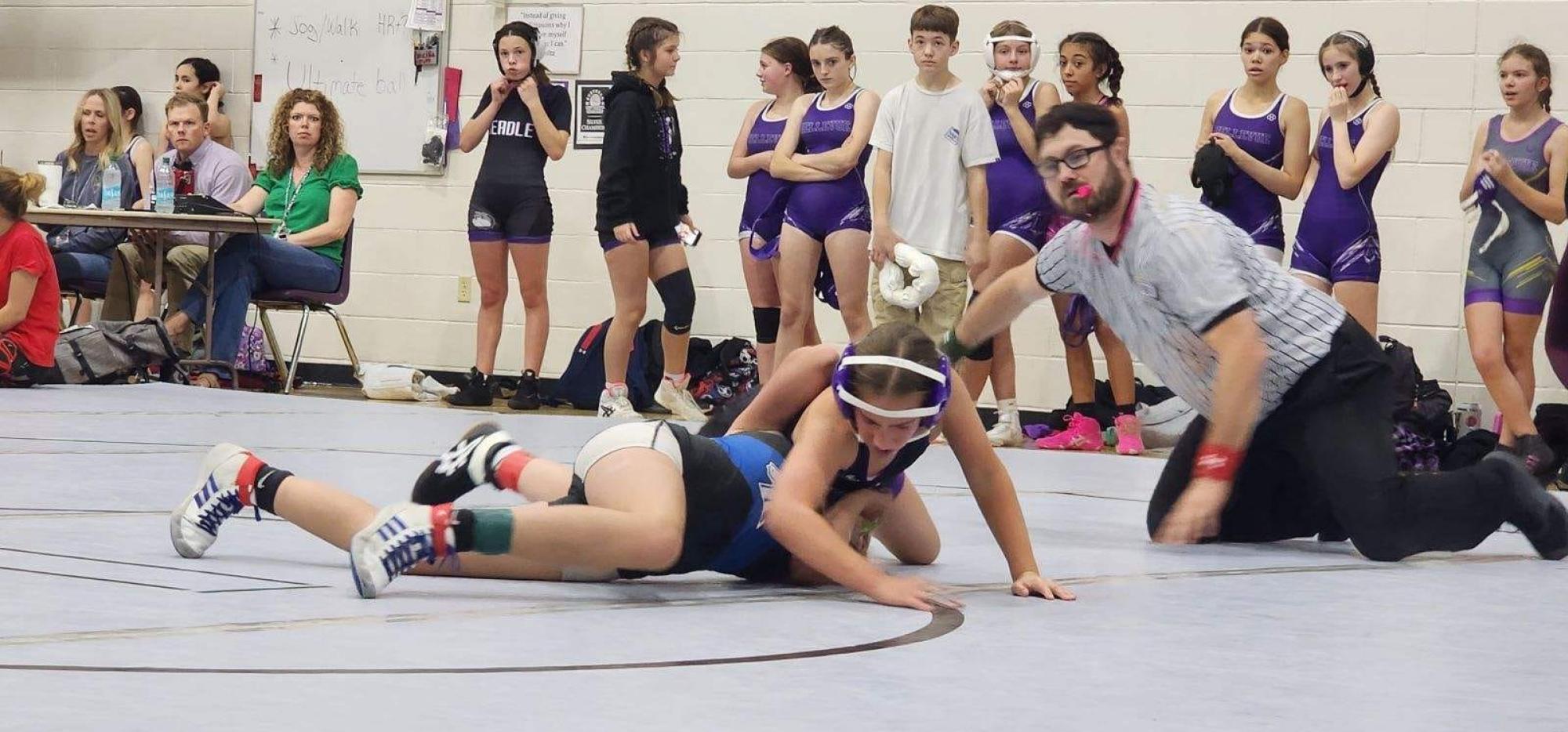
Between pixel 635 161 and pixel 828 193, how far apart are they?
2.92 feet

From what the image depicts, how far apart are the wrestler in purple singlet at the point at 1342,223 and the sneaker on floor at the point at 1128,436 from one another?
0.85 metres

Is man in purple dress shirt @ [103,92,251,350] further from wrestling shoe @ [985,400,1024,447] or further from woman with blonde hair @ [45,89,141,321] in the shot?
wrestling shoe @ [985,400,1024,447]

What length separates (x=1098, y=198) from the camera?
3389 mm

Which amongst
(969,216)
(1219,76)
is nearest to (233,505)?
(969,216)

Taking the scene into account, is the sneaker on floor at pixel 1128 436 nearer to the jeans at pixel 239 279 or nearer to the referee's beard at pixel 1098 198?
the referee's beard at pixel 1098 198

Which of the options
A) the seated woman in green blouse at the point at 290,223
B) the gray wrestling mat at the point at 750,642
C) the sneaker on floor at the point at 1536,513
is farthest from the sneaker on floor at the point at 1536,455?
the seated woman in green blouse at the point at 290,223

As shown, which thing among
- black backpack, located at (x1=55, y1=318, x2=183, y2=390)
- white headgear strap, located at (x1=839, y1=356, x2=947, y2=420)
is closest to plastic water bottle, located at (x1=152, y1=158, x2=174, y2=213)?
black backpack, located at (x1=55, y1=318, x2=183, y2=390)

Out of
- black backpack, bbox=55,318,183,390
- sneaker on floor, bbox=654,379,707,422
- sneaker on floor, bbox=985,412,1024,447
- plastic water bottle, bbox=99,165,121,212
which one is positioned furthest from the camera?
plastic water bottle, bbox=99,165,121,212

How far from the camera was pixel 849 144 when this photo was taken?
6.98 meters

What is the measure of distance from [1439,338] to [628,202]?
345 centimetres

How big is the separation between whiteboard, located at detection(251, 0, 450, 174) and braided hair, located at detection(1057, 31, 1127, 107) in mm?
3744

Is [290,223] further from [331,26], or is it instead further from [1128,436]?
[1128,436]

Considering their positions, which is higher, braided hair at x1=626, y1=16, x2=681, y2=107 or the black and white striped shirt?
braided hair at x1=626, y1=16, x2=681, y2=107

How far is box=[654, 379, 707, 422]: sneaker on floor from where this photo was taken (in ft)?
24.5
